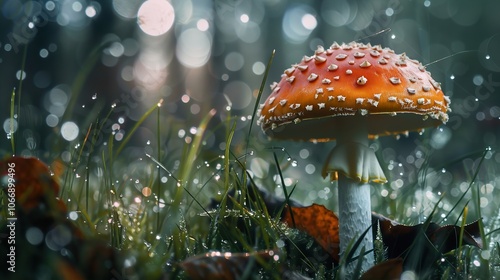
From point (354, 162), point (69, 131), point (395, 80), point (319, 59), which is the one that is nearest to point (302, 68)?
point (319, 59)

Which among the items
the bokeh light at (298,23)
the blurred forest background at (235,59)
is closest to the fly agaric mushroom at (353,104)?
the blurred forest background at (235,59)

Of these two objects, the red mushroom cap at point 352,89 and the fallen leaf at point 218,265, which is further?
the red mushroom cap at point 352,89

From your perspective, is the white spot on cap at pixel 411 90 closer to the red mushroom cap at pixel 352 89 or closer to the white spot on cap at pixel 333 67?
the red mushroom cap at pixel 352 89

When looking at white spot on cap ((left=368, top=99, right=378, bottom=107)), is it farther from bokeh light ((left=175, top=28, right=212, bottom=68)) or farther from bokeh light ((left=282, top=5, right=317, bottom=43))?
bokeh light ((left=175, top=28, right=212, bottom=68))

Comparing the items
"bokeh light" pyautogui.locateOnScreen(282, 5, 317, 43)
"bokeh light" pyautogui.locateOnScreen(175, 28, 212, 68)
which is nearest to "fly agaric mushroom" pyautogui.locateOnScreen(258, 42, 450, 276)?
"bokeh light" pyautogui.locateOnScreen(282, 5, 317, 43)

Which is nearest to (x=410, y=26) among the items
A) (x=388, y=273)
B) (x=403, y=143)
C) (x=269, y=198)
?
(x=403, y=143)

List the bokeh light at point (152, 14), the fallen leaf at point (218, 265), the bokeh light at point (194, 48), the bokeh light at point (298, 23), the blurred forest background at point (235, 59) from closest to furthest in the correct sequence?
1. the fallen leaf at point (218, 265)
2. the bokeh light at point (152, 14)
3. the blurred forest background at point (235, 59)
4. the bokeh light at point (298, 23)
5. the bokeh light at point (194, 48)
